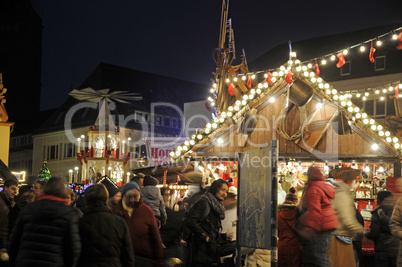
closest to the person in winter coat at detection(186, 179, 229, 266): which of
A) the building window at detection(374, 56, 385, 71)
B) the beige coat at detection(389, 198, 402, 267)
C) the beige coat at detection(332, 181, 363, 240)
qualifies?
the beige coat at detection(332, 181, 363, 240)

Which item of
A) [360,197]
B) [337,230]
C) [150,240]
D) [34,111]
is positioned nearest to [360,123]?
[360,197]

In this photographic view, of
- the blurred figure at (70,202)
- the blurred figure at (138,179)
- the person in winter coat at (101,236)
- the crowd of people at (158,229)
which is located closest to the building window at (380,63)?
the crowd of people at (158,229)

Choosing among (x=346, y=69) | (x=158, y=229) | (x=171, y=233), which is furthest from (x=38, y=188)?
(x=346, y=69)

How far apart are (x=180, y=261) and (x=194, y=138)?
461 centimetres

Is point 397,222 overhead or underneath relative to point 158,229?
overhead

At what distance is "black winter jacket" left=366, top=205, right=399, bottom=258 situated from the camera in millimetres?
7934

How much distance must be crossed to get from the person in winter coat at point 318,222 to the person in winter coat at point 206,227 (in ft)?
3.81

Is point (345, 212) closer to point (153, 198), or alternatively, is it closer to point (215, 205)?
point (215, 205)

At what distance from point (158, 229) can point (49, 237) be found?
2264 mm

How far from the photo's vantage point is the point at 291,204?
8.84 metres

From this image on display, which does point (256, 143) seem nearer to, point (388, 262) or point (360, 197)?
point (360, 197)

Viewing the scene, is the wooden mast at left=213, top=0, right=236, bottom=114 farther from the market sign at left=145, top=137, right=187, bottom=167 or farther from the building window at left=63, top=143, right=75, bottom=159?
the building window at left=63, top=143, right=75, bottom=159

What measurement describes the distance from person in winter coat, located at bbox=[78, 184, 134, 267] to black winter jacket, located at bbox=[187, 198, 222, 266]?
1834 mm

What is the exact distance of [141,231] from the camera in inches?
259
